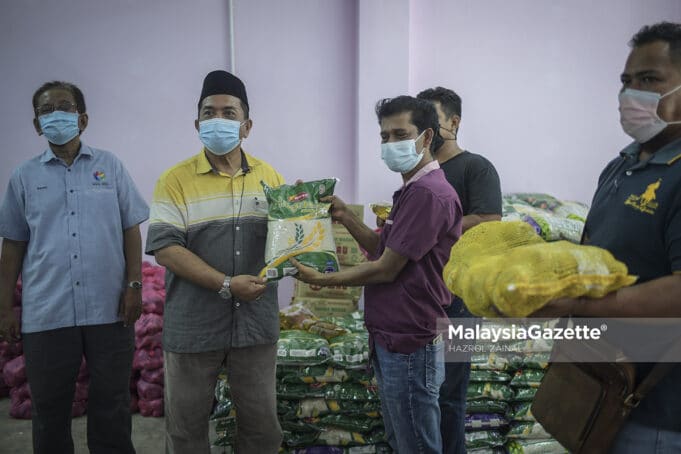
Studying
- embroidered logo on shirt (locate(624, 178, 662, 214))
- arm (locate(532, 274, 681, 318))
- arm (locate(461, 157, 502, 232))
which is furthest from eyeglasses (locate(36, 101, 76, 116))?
embroidered logo on shirt (locate(624, 178, 662, 214))

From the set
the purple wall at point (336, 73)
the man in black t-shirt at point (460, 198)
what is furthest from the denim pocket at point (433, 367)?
the purple wall at point (336, 73)

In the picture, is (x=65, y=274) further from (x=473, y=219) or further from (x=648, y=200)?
(x=648, y=200)

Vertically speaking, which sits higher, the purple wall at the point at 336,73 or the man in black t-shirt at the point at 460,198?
the purple wall at the point at 336,73

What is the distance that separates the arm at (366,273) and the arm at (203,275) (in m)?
0.17

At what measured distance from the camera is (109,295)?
6.91 feet

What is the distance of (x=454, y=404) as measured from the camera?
2.19 meters

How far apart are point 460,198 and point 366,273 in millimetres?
869

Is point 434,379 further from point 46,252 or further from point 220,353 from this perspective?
point 46,252

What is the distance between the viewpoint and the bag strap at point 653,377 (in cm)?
102

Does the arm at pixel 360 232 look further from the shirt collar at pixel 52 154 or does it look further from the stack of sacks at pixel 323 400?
the shirt collar at pixel 52 154

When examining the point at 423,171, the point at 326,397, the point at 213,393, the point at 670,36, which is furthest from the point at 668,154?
the point at 326,397

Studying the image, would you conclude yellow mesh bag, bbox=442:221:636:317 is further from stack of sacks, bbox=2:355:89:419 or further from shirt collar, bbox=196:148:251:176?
stack of sacks, bbox=2:355:89:419

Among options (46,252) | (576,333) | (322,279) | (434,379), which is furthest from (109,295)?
(576,333)

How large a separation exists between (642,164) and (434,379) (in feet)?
3.23
